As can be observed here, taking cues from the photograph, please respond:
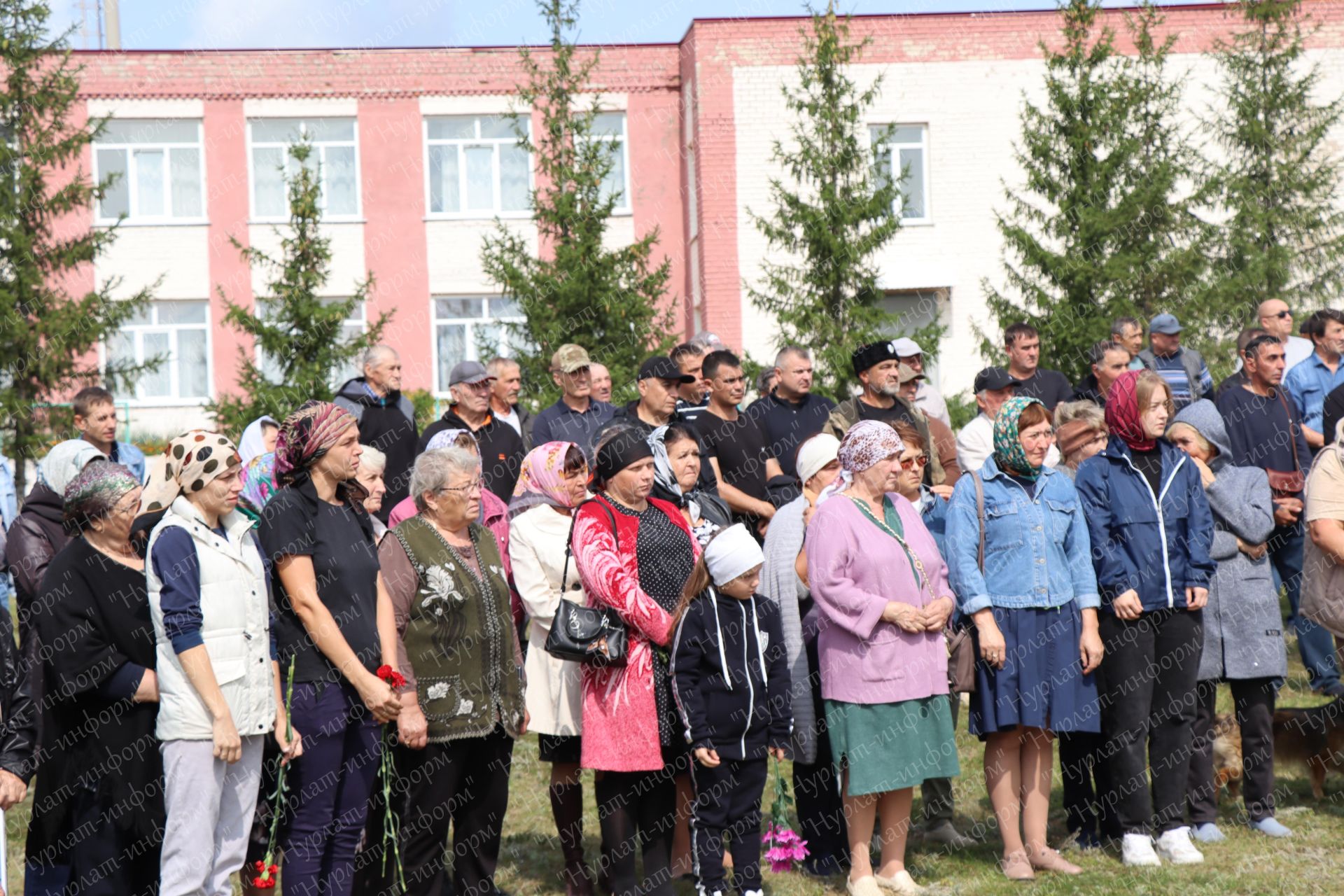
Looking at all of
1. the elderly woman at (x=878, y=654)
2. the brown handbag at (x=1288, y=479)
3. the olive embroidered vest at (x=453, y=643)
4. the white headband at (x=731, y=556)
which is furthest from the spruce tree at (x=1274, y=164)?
the olive embroidered vest at (x=453, y=643)

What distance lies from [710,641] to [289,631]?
1738 millimetres

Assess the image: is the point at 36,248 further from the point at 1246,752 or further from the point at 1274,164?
the point at 1274,164

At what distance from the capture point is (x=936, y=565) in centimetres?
627

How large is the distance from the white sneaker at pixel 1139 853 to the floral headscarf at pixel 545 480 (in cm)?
311

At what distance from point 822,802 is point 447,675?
2.15m

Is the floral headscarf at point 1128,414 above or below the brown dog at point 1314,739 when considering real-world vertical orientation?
above

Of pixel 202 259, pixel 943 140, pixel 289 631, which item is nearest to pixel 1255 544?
pixel 289 631

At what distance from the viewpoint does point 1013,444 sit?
20.9ft

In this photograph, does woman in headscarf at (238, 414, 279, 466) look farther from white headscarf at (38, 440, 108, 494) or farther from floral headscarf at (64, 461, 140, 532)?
floral headscarf at (64, 461, 140, 532)

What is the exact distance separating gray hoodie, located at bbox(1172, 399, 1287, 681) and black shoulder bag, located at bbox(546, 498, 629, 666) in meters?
3.15

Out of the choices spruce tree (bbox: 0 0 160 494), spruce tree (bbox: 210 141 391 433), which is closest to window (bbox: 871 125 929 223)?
spruce tree (bbox: 210 141 391 433)

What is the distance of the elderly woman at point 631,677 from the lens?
578cm

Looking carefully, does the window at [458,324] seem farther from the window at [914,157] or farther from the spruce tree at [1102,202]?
the spruce tree at [1102,202]

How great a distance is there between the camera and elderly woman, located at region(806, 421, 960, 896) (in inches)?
236
